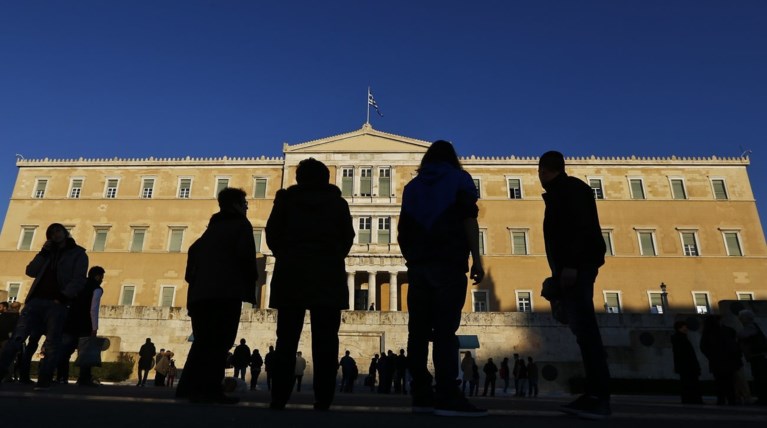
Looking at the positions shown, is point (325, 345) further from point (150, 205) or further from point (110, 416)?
point (150, 205)

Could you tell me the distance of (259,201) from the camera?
1475 inches

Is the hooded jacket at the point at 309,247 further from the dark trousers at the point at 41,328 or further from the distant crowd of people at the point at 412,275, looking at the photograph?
the dark trousers at the point at 41,328

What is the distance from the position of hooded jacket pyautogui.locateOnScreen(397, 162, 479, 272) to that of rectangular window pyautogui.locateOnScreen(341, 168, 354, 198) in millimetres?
31099

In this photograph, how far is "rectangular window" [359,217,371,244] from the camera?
33938 mm

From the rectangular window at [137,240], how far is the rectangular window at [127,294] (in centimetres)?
257

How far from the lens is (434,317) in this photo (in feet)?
13.3

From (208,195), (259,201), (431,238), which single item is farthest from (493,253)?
(431,238)

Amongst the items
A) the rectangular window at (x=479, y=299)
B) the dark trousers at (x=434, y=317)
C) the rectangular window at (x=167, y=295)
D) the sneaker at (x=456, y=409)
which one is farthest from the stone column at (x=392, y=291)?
the sneaker at (x=456, y=409)

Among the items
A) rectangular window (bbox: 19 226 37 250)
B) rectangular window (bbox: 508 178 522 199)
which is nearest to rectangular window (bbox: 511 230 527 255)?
rectangular window (bbox: 508 178 522 199)

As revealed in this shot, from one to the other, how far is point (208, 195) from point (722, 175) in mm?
36702

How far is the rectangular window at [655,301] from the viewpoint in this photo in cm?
3344

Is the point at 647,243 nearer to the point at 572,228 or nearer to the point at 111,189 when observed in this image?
the point at 572,228

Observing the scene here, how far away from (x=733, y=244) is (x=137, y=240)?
40810 mm

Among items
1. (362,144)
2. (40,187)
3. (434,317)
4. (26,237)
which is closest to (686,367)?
(434,317)
